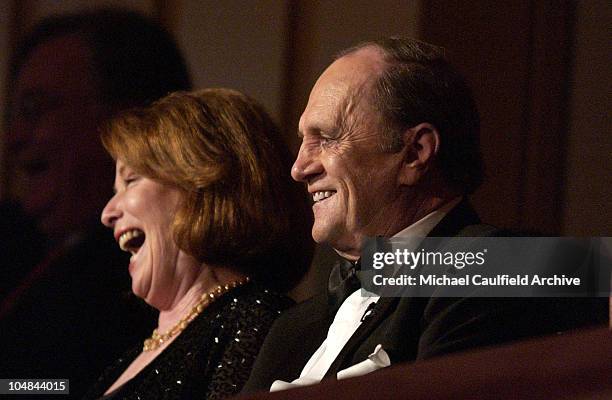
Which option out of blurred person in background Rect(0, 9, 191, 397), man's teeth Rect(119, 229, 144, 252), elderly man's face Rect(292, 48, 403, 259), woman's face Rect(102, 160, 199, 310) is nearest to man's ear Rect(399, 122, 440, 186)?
elderly man's face Rect(292, 48, 403, 259)

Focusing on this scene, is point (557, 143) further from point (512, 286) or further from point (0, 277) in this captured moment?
point (0, 277)

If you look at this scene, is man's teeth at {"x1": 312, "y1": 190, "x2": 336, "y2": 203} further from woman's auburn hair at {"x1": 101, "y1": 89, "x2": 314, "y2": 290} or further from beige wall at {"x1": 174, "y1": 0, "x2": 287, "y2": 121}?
beige wall at {"x1": 174, "y1": 0, "x2": 287, "y2": 121}

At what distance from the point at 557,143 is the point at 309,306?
56 cm

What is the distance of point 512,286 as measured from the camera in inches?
69.5

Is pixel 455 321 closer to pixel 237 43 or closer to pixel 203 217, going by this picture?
pixel 203 217

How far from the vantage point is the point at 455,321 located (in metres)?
1.69

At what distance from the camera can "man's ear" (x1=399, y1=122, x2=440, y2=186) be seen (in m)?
1.94

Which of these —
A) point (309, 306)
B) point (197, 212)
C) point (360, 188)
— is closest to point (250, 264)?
point (197, 212)

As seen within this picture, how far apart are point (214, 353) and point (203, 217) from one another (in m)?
0.31

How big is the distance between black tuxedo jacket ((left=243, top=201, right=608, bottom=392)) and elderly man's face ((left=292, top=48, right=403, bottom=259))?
0.43ft

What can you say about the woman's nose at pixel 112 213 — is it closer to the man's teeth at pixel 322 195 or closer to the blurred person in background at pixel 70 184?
the blurred person in background at pixel 70 184

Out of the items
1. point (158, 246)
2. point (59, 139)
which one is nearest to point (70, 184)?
point (59, 139)

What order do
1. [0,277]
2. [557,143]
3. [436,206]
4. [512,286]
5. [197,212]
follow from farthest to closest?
[0,277], [197,212], [557,143], [436,206], [512,286]

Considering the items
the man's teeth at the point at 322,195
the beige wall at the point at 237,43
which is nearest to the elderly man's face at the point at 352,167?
the man's teeth at the point at 322,195
